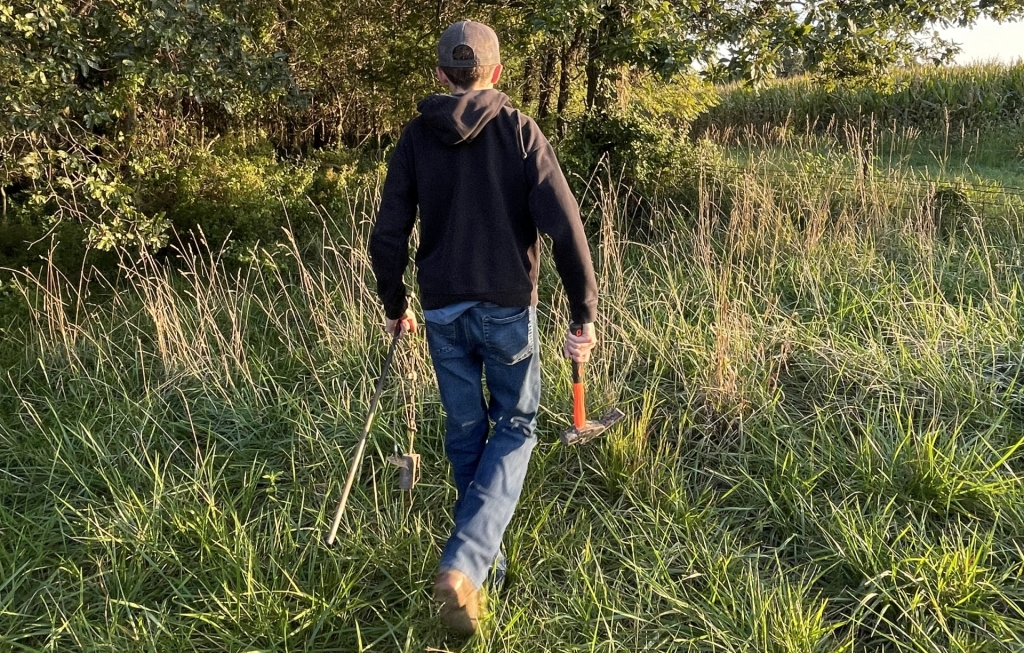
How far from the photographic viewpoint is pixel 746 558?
2.63m

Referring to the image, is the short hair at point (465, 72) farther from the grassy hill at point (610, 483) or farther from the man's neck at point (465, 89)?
the grassy hill at point (610, 483)

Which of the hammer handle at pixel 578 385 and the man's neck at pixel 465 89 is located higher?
the man's neck at pixel 465 89

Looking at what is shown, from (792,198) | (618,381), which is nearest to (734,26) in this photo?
→ (792,198)

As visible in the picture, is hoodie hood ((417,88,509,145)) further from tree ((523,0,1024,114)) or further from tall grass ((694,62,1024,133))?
tall grass ((694,62,1024,133))

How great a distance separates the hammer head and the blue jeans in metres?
0.30

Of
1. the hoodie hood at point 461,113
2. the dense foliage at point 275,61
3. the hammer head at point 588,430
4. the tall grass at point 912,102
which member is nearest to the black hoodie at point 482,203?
the hoodie hood at point 461,113

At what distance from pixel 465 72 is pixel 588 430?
1.44 metres

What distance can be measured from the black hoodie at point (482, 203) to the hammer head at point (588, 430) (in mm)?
612

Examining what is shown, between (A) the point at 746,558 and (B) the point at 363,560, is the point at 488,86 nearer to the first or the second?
(B) the point at 363,560

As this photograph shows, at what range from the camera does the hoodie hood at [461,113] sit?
7.10ft

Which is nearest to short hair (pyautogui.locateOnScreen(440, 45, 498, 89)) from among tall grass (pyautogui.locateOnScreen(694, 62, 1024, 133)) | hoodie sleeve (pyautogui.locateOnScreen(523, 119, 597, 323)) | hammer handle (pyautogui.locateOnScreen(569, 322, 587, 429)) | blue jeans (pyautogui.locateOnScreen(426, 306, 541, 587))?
hoodie sleeve (pyautogui.locateOnScreen(523, 119, 597, 323))

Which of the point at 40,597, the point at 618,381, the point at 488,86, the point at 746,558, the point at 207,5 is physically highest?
the point at 207,5

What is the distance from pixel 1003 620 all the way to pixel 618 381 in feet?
5.76

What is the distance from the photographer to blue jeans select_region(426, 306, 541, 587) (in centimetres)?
232
